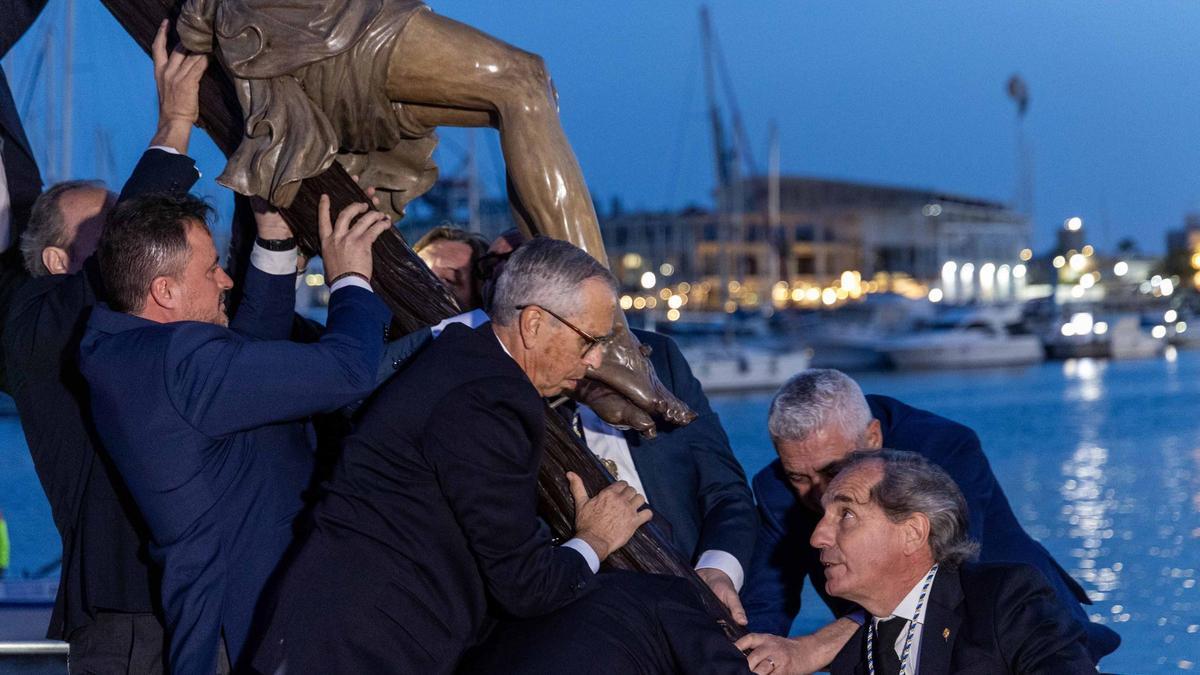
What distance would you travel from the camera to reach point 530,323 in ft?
9.99

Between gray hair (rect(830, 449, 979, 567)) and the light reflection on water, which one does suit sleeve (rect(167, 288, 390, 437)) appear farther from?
the light reflection on water

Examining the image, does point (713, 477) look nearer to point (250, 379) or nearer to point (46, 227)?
point (250, 379)

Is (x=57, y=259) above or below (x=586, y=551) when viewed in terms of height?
above

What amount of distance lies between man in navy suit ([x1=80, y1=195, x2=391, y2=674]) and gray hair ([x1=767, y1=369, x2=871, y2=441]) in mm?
1208

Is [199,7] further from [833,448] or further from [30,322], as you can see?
[833,448]

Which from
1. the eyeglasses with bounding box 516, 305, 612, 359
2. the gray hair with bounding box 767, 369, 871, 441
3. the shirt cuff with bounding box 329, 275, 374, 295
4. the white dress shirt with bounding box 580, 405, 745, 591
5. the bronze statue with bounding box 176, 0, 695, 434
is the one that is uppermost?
the bronze statue with bounding box 176, 0, 695, 434

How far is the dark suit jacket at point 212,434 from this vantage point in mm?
2984

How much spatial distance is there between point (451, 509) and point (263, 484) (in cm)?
51

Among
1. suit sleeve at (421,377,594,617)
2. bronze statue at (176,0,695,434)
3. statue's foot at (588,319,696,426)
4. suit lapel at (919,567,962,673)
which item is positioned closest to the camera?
suit sleeve at (421,377,594,617)

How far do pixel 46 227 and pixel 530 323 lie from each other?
4.49ft

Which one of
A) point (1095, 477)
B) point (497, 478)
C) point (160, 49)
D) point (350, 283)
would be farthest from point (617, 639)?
point (1095, 477)

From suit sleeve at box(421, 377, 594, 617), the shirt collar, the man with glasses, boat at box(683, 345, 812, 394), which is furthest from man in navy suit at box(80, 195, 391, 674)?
boat at box(683, 345, 812, 394)

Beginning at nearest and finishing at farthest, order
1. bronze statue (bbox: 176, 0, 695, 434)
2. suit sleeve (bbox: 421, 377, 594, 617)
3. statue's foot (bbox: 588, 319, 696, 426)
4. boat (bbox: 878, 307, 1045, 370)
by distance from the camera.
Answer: suit sleeve (bbox: 421, 377, 594, 617)
bronze statue (bbox: 176, 0, 695, 434)
statue's foot (bbox: 588, 319, 696, 426)
boat (bbox: 878, 307, 1045, 370)

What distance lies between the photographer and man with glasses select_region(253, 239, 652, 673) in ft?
9.41
